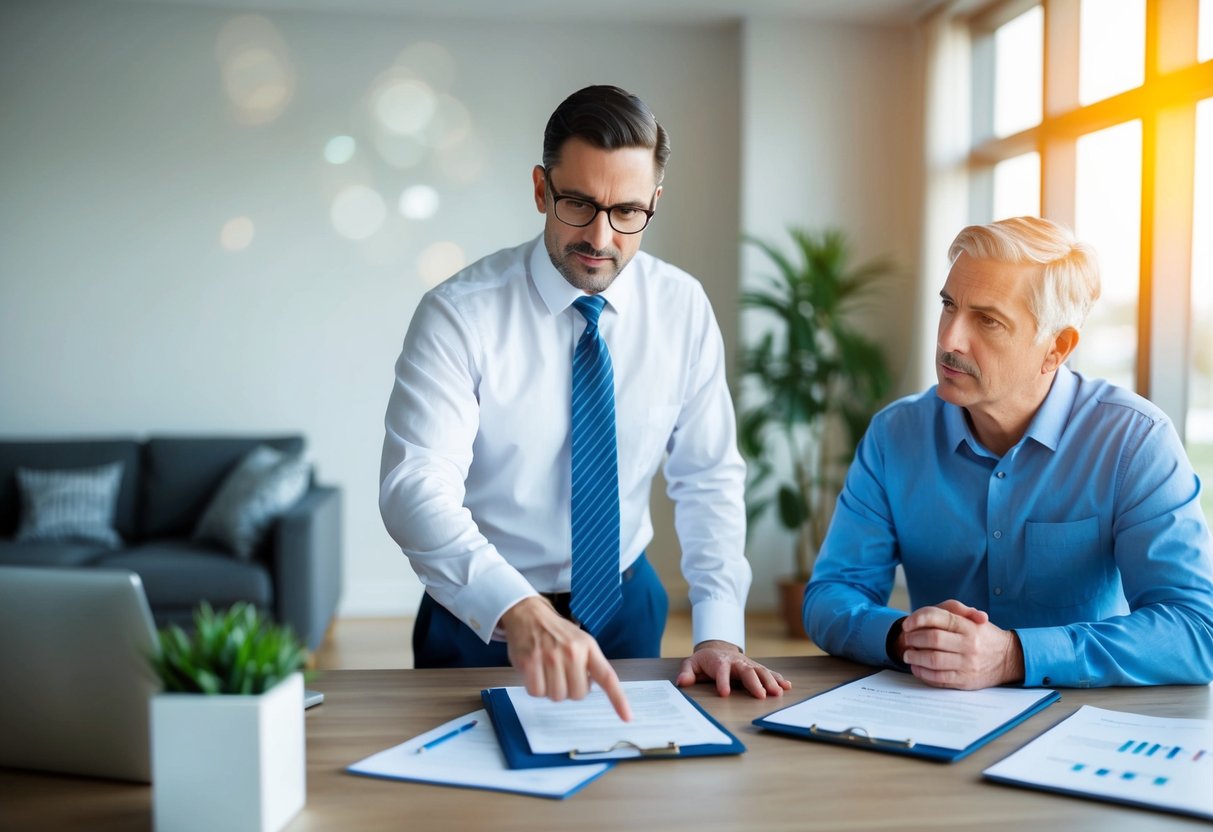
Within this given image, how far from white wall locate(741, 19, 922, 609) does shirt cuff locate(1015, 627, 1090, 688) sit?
411 centimetres

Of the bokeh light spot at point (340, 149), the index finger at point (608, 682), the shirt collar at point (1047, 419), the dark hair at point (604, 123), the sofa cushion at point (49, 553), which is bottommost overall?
the sofa cushion at point (49, 553)

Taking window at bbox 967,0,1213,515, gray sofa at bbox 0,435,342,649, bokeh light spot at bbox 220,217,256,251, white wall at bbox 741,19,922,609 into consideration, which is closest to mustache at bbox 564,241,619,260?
window at bbox 967,0,1213,515

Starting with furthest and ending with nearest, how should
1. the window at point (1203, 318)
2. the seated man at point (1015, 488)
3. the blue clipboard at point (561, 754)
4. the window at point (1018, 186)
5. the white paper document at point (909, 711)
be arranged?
the window at point (1018, 186), the window at point (1203, 318), the seated man at point (1015, 488), the white paper document at point (909, 711), the blue clipboard at point (561, 754)

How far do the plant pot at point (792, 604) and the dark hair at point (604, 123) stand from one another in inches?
143

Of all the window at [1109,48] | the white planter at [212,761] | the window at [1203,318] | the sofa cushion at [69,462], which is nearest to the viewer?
the white planter at [212,761]

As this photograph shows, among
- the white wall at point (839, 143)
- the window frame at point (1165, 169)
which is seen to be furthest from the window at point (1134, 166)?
the white wall at point (839, 143)

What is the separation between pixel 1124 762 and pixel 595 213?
41.8 inches

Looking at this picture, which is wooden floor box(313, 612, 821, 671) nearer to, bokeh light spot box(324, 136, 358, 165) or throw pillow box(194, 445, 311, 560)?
throw pillow box(194, 445, 311, 560)

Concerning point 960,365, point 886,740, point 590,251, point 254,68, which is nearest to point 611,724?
point 886,740

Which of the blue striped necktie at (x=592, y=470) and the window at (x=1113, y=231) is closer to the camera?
the blue striped necktie at (x=592, y=470)

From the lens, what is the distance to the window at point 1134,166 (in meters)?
3.71

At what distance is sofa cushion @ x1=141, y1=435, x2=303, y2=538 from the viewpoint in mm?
4980

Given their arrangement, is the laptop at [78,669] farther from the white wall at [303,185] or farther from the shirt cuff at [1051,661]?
the white wall at [303,185]

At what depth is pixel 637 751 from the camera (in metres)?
1.18
